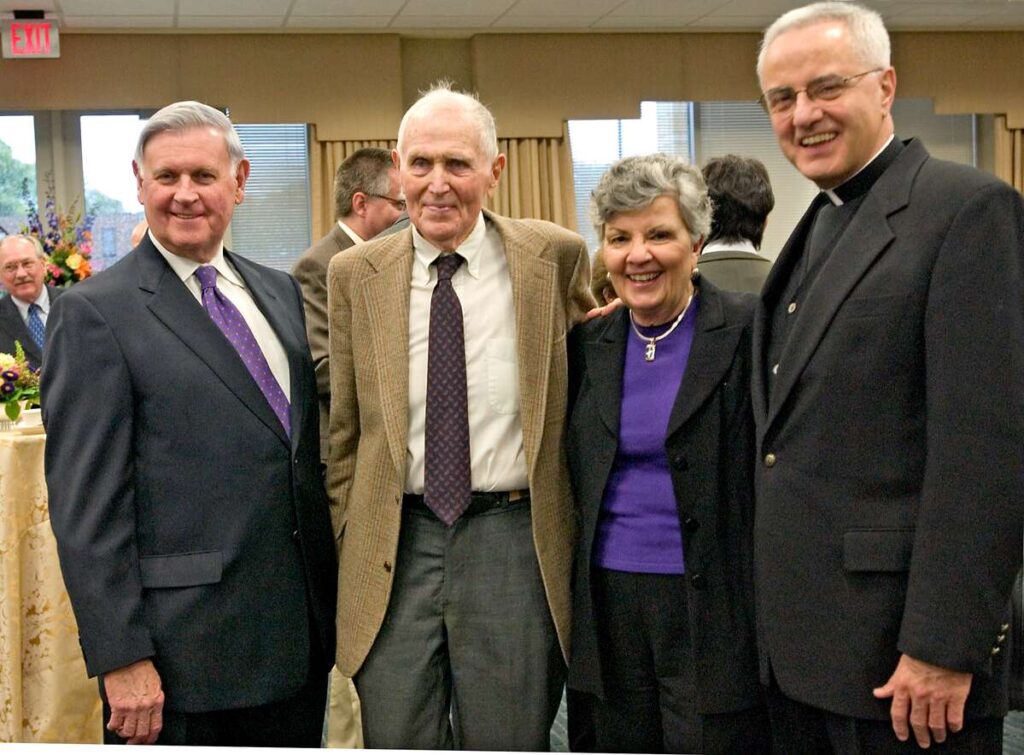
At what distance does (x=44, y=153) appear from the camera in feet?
25.9

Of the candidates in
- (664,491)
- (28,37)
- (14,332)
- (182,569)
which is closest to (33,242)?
(14,332)

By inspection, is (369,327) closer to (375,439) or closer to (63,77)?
(375,439)

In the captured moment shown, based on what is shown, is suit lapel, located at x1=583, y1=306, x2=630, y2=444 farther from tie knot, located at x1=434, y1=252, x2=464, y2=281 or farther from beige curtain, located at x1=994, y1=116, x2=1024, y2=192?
beige curtain, located at x1=994, y1=116, x2=1024, y2=192

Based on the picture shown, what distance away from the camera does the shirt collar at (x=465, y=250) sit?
2172 millimetres

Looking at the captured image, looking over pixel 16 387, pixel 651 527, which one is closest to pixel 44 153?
pixel 16 387

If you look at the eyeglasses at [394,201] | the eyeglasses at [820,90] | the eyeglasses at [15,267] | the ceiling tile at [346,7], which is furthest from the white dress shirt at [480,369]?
the ceiling tile at [346,7]

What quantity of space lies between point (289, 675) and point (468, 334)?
2.39 ft

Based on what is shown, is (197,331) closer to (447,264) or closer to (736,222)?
(447,264)

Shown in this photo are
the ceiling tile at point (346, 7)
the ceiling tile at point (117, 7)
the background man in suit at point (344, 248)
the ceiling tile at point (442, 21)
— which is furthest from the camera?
the ceiling tile at point (442, 21)

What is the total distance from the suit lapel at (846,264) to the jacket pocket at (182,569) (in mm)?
987

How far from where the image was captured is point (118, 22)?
7266 mm

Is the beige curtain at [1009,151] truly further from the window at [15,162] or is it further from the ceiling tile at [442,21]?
the window at [15,162]

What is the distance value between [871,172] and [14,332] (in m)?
→ 4.92

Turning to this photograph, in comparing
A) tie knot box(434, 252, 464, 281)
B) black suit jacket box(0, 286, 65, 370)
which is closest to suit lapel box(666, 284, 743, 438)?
tie knot box(434, 252, 464, 281)
